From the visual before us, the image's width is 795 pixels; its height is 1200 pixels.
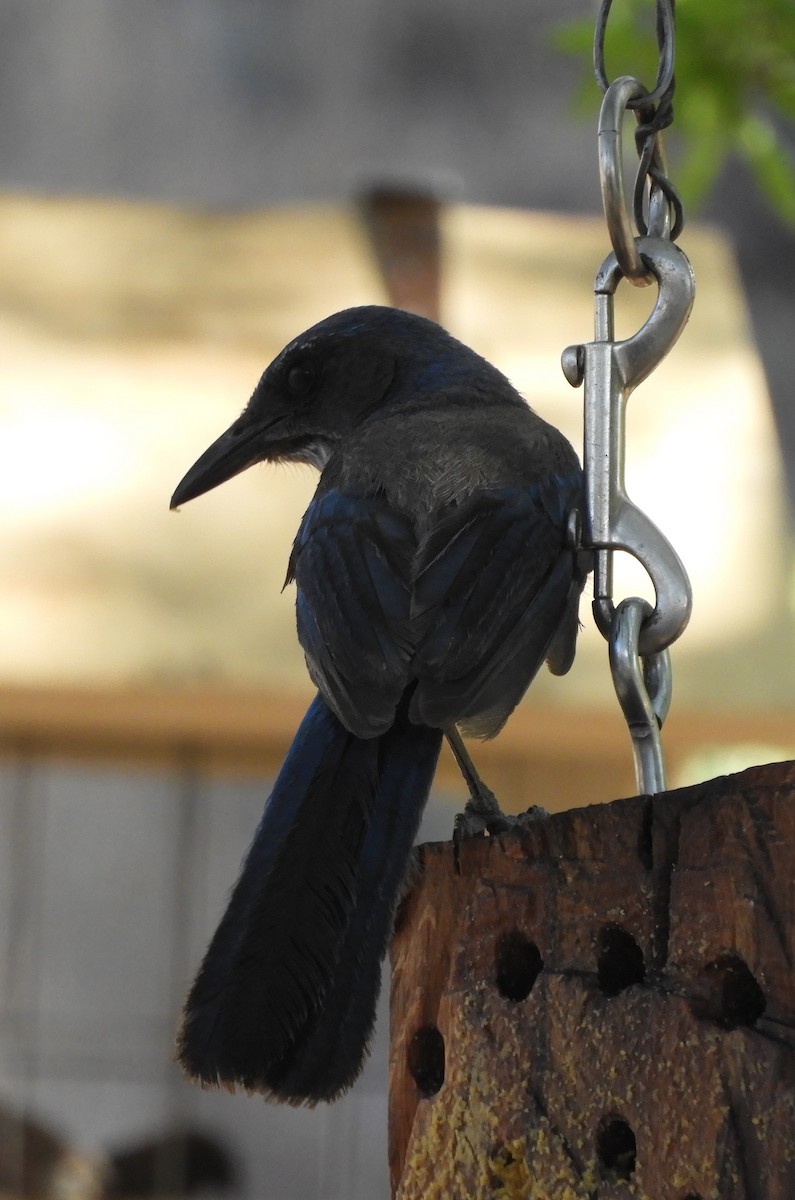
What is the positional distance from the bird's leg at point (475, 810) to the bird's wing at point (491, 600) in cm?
4

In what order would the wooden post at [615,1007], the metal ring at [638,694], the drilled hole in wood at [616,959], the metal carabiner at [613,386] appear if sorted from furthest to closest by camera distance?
the metal carabiner at [613,386]
the metal ring at [638,694]
the drilled hole in wood at [616,959]
the wooden post at [615,1007]

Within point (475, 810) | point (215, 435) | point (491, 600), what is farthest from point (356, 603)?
point (215, 435)

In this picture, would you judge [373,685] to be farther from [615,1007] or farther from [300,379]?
[300,379]

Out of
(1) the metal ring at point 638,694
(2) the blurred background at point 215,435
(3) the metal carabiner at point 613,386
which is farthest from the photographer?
(2) the blurred background at point 215,435

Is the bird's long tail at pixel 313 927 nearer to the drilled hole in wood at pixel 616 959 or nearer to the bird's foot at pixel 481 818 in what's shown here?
the bird's foot at pixel 481 818

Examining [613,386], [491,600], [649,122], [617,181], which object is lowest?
[491,600]

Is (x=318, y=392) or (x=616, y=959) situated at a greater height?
(x=318, y=392)

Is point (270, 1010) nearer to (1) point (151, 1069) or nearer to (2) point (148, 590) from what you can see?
(2) point (148, 590)

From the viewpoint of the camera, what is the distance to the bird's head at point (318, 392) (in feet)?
10.3

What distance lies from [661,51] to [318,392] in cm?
97

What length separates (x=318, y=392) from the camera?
315cm

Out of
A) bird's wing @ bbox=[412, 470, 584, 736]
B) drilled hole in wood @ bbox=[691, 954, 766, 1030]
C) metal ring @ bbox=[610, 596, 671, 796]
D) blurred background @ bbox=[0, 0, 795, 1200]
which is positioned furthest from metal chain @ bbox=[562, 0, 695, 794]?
blurred background @ bbox=[0, 0, 795, 1200]

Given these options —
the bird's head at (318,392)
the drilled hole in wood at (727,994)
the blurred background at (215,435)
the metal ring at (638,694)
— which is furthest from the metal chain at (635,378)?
the blurred background at (215,435)

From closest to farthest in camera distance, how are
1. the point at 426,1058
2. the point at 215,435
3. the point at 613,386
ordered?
1. the point at 426,1058
2. the point at 613,386
3. the point at 215,435
